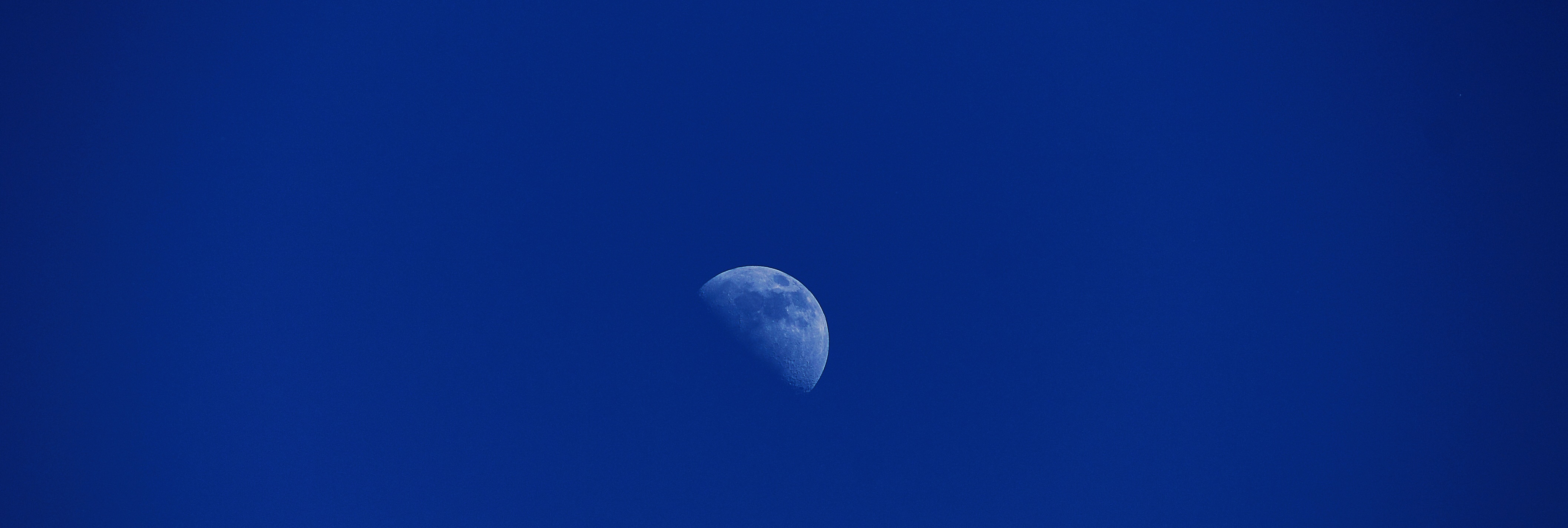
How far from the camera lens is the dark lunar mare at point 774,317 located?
614cm

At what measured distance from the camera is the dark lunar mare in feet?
20.1

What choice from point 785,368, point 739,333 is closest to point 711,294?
point 739,333

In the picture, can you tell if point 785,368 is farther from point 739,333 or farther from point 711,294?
point 711,294

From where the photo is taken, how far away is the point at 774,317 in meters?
6.21

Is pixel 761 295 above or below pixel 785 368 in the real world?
above

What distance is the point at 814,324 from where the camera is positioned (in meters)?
6.52

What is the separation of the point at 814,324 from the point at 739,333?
2.58 ft

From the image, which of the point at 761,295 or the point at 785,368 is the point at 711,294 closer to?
the point at 761,295

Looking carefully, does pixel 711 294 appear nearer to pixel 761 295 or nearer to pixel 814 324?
pixel 761 295

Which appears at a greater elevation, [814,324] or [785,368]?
[814,324]

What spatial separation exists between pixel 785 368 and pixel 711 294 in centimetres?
96

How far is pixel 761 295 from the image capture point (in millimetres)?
6266

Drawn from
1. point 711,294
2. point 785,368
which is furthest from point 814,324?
point 711,294

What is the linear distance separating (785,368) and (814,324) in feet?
1.89
